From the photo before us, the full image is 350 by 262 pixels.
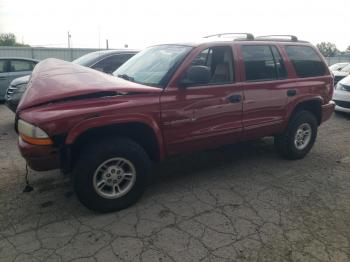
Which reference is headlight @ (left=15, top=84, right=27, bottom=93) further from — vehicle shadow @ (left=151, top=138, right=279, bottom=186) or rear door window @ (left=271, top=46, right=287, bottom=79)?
rear door window @ (left=271, top=46, right=287, bottom=79)

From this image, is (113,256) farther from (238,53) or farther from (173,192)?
(238,53)

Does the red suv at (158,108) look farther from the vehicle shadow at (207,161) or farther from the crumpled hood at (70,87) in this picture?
the vehicle shadow at (207,161)

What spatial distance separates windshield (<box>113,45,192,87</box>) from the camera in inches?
146

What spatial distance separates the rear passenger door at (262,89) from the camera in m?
4.21

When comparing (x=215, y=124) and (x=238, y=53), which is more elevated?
(x=238, y=53)

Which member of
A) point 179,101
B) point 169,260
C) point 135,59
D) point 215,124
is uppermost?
point 135,59

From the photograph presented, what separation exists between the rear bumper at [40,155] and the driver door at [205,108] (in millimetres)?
1182

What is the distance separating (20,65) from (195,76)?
7665 mm

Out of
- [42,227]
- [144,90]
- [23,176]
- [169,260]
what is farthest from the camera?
[23,176]

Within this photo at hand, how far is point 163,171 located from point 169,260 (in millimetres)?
1946

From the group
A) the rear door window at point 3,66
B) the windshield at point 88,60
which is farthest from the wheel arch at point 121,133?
the rear door window at point 3,66

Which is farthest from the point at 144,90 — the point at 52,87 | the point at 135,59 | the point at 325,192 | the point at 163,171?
the point at 325,192

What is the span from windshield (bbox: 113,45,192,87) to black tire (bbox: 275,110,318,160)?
82.3 inches

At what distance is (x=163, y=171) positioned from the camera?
4.57 m
